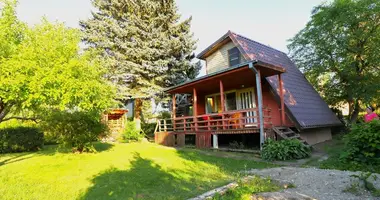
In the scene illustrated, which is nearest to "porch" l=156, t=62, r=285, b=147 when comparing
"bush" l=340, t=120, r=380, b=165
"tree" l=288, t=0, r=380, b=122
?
"bush" l=340, t=120, r=380, b=165

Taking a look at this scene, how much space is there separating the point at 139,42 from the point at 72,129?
30.2ft

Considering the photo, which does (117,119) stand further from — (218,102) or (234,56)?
(234,56)

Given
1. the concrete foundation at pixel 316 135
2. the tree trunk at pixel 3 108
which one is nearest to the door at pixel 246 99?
the concrete foundation at pixel 316 135

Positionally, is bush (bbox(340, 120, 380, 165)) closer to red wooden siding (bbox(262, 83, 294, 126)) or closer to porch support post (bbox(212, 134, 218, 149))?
red wooden siding (bbox(262, 83, 294, 126))

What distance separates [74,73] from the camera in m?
6.71

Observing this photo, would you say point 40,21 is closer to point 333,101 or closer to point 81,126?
point 81,126

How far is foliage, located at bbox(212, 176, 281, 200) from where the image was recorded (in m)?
3.92

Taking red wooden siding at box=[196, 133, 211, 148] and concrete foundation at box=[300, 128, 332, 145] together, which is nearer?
concrete foundation at box=[300, 128, 332, 145]

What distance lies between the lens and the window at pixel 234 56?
41.4ft

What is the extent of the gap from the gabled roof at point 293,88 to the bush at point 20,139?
11.2 meters

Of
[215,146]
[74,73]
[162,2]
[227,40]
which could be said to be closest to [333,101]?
[227,40]

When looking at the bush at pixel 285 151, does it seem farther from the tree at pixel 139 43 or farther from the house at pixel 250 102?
the tree at pixel 139 43

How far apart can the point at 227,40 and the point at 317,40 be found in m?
5.89

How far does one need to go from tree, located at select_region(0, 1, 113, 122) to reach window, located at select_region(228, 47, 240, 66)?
7.39 m
